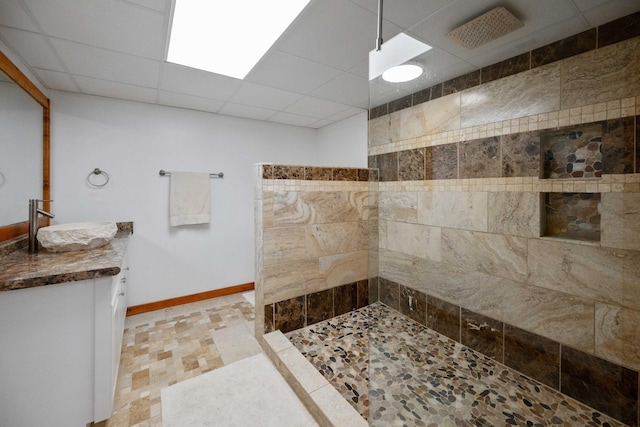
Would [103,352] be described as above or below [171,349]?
above

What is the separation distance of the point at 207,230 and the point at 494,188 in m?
2.76

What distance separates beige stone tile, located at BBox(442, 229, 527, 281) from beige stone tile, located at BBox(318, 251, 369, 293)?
731 millimetres

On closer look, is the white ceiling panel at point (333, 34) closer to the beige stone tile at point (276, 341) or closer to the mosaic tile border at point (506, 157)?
the mosaic tile border at point (506, 157)

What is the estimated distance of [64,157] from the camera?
2.32 meters

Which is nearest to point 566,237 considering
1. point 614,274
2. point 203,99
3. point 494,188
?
point 614,274

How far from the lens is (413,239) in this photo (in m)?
2.22

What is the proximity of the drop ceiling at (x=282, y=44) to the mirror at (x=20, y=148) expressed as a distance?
173 millimetres

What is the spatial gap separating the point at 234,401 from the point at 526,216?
2011mm

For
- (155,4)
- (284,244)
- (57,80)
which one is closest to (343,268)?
(284,244)

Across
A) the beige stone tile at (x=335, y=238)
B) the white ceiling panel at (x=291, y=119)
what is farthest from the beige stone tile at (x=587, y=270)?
the white ceiling panel at (x=291, y=119)

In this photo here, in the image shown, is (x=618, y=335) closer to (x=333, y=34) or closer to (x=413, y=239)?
(x=413, y=239)

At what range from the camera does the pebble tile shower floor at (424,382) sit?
129 cm

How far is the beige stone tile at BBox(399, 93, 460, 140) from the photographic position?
189 centimetres

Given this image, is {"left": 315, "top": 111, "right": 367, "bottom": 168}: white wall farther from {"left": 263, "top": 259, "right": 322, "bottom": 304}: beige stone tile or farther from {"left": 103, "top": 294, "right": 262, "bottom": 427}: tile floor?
{"left": 103, "top": 294, "right": 262, "bottom": 427}: tile floor
